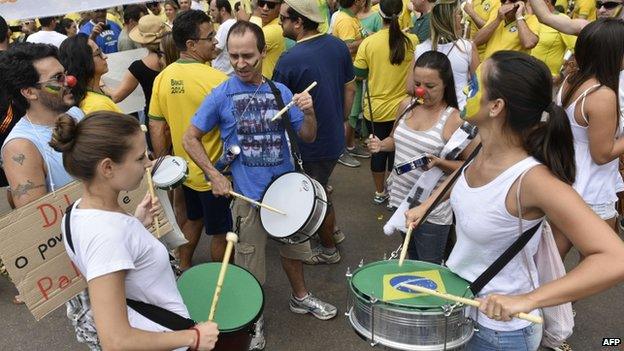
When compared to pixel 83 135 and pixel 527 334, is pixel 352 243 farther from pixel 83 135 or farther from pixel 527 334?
pixel 83 135

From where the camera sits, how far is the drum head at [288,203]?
9.94 feet

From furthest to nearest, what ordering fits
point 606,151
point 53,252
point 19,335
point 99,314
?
point 19,335 < point 606,151 < point 53,252 < point 99,314

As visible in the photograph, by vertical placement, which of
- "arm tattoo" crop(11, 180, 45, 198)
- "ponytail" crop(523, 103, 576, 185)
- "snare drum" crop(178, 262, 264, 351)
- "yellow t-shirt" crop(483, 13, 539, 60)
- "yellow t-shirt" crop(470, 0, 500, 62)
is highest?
"ponytail" crop(523, 103, 576, 185)

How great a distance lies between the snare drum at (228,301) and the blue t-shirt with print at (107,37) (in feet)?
19.4

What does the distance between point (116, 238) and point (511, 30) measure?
4832mm

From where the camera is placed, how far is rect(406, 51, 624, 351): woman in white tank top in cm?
149

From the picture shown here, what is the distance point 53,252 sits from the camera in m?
2.12

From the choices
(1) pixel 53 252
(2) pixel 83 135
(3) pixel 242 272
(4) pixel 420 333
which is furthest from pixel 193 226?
(4) pixel 420 333

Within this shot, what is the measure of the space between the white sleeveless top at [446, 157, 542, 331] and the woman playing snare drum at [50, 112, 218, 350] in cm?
100

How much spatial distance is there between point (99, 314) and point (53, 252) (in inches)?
27.5

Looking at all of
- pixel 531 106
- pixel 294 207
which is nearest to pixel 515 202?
pixel 531 106

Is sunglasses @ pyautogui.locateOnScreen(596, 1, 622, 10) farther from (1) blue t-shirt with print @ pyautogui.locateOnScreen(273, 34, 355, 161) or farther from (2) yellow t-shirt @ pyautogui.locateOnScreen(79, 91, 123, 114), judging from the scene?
(2) yellow t-shirt @ pyautogui.locateOnScreen(79, 91, 123, 114)

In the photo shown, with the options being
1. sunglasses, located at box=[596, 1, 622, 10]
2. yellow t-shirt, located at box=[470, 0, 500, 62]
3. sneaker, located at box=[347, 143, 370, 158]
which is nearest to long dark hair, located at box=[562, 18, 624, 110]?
sunglasses, located at box=[596, 1, 622, 10]

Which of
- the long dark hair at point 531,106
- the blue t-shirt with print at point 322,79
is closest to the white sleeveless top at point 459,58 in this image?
the blue t-shirt with print at point 322,79
